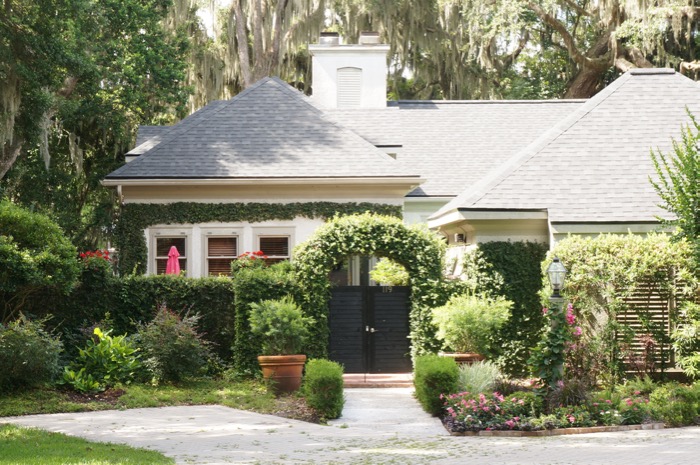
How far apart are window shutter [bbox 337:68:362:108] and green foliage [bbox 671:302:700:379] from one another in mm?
14863

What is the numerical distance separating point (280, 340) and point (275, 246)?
227 inches

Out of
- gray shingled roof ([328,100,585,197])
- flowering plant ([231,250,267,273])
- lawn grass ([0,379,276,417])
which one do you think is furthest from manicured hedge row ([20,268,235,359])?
gray shingled roof ([328,100,585,197])

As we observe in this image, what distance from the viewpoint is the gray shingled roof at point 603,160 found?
57.4ft

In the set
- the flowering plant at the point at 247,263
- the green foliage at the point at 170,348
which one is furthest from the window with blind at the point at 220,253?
the green foliage at the point at 170,348

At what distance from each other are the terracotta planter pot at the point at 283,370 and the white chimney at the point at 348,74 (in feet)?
47.5

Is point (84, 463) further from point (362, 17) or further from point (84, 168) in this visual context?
point (362, 17)

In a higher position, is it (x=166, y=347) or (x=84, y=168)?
(x=84, y=168)

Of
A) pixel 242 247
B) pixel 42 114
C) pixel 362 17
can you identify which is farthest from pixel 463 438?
pixel 362 17

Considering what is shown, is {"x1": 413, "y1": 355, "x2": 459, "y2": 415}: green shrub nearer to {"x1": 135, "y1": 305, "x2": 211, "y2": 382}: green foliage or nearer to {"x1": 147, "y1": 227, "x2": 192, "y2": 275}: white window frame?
{"x1": 135, "y1": 305, "x2": 211, "y2": 382}: green foliage

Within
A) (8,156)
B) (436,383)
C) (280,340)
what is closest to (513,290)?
(436,383)

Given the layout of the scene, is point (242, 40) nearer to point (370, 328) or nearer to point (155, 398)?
point (370, 328)

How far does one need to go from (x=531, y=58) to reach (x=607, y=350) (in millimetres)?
25427

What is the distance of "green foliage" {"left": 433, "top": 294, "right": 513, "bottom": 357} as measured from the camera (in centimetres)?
1603

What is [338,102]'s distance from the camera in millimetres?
28750
